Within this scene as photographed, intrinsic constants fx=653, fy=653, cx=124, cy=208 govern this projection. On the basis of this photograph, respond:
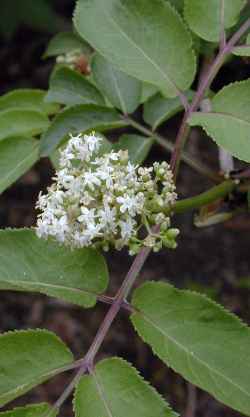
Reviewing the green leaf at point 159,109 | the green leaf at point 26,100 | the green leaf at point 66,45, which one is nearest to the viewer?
the green leaf at point 159,109

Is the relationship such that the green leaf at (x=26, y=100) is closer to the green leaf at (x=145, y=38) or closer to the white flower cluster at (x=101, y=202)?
the green leaf at (x=145, y=38)

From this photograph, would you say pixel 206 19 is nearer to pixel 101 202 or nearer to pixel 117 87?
pixel 117 87

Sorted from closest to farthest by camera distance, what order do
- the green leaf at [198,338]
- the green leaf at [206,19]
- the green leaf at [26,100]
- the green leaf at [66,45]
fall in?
the green leaf at [198,338] → the green leaf at [206,19] → the green leaf at [26,100] → the green leaf at [66,45]

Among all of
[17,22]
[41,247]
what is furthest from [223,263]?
[41,247]

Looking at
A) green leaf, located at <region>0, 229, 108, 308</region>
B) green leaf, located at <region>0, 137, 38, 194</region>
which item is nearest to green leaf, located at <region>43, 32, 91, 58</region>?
green leaf, located at <region>0, 137, 38, 194</region>

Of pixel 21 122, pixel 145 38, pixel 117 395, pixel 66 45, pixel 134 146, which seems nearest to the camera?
pixel 117 395

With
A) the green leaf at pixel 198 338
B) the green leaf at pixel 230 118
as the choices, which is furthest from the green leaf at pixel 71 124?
the green leaf at pixel 198 338

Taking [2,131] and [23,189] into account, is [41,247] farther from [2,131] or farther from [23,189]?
[23,189]

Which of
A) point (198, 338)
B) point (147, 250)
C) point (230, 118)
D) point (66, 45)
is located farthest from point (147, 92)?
point (198, 338)
